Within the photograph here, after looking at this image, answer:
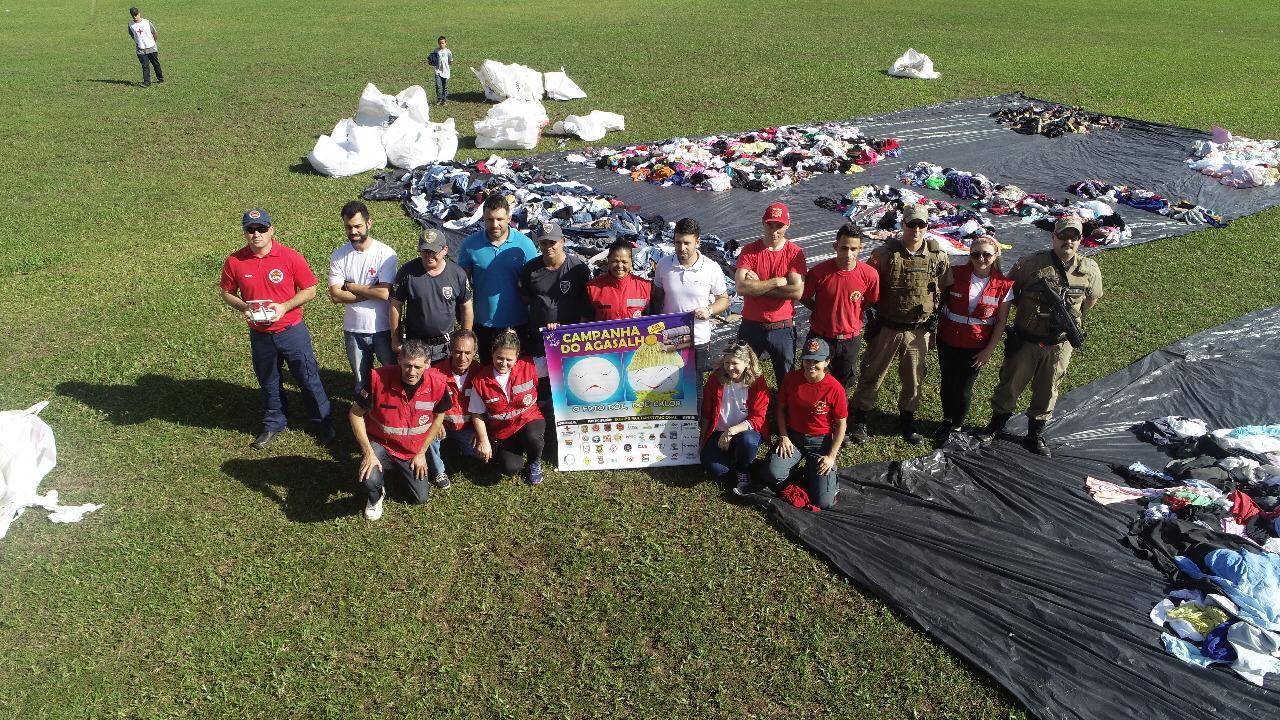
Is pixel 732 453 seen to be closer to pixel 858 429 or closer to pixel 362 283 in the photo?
pixel 858 429

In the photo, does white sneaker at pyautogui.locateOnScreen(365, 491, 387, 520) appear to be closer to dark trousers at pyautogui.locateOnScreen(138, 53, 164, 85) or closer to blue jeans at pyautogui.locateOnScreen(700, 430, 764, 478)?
blue jeans at pyautogui.locateOnScreen(700, 430, 764, 478)

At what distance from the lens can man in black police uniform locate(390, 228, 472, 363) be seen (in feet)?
23.0

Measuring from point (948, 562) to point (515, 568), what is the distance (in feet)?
10.2

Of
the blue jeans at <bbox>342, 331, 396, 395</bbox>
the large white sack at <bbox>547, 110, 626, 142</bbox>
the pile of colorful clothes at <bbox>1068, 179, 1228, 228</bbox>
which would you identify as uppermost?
the large white sack at <bbox>547, 110, 626, 142</bbox>

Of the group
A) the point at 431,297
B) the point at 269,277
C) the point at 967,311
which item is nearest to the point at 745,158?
the point at 967,311

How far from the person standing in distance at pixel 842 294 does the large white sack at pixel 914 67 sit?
57.4 feet

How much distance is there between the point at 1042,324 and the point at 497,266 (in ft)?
14.9

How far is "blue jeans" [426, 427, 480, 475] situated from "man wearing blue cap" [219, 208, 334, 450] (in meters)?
1.30

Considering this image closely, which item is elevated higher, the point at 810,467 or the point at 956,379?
the point at 956,379

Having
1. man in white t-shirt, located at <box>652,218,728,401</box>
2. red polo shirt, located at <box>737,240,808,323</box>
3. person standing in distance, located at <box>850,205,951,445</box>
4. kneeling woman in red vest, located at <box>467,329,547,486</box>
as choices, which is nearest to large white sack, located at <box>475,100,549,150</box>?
man in white t-shirt, located at <box>652,218,728,401</box>

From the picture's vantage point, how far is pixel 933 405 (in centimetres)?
834

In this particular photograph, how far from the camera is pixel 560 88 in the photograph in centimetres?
2019

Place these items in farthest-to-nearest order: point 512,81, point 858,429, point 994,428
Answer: point 512,81
point 858,429
point 994,428

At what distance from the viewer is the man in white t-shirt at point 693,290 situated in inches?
285
